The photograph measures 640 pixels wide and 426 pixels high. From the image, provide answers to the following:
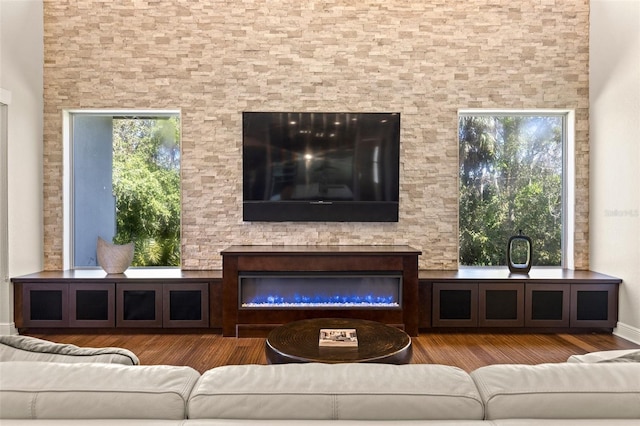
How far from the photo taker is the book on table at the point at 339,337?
2.43 meters

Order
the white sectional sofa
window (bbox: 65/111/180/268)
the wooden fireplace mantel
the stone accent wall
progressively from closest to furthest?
1. the white sectional sofa
2. the wooden fireplace mantel
3. the stone accent wall
4. window (bbox: 65/111/180/268)

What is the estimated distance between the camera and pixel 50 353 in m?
1.20

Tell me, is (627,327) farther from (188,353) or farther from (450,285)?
(188,353)

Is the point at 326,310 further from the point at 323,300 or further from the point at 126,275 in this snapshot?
the point at 126,275

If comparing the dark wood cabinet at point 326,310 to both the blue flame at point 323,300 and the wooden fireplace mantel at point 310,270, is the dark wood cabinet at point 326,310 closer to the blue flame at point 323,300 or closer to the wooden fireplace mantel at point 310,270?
the wooden fireplace mantel at point 310,270

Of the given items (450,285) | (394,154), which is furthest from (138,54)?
(450,285)

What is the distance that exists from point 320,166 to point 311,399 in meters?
3.54

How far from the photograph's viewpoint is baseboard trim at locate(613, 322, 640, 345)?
12.3 ft

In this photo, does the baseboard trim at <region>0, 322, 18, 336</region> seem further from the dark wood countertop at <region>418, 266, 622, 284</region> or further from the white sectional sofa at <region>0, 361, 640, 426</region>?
the dark wood countertop at <region>418, 266, 622, 284</region>

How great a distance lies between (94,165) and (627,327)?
5.70 meters

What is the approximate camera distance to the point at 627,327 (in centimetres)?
385

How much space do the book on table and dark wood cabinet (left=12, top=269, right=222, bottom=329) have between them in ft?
5.58

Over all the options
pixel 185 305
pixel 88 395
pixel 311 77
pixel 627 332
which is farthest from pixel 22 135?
pixel 627 332

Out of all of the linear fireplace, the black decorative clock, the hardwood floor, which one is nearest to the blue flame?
the linear fireplace
